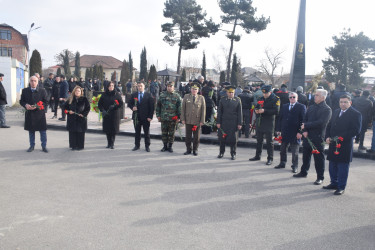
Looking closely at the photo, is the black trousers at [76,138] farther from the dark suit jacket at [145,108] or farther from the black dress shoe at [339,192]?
the black dress shoe at [339,192]

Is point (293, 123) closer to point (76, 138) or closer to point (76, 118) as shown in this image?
point (76, 118)

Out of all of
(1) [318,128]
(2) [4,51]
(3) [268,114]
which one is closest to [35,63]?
(3) [268,114]

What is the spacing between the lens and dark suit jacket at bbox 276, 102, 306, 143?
7492mm

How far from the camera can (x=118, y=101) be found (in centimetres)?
928

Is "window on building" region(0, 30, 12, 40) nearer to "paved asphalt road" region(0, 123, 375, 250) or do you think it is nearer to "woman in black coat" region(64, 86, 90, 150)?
"woman in black coat" region(64, 86, 90, 150)

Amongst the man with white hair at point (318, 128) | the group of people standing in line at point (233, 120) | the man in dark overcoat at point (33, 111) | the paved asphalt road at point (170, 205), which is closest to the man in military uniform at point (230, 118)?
the group of people standing in line at point (233, 120)

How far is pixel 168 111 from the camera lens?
8961mm

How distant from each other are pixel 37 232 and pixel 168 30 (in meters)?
37.1

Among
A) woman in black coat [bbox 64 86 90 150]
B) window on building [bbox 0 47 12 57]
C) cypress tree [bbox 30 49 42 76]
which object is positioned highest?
window on building [bbox 0 47 12 57]

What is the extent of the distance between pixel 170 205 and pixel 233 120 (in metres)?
3.97

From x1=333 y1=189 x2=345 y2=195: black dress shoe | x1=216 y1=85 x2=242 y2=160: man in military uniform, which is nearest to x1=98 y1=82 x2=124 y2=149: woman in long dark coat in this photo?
x1=216 y1=85 x2=242 y2=160: man in military uniform

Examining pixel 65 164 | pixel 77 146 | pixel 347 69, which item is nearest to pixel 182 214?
pixel 65 164

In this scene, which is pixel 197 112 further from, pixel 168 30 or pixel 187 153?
pixel 168 30

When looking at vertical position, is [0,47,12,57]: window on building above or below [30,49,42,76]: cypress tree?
above
